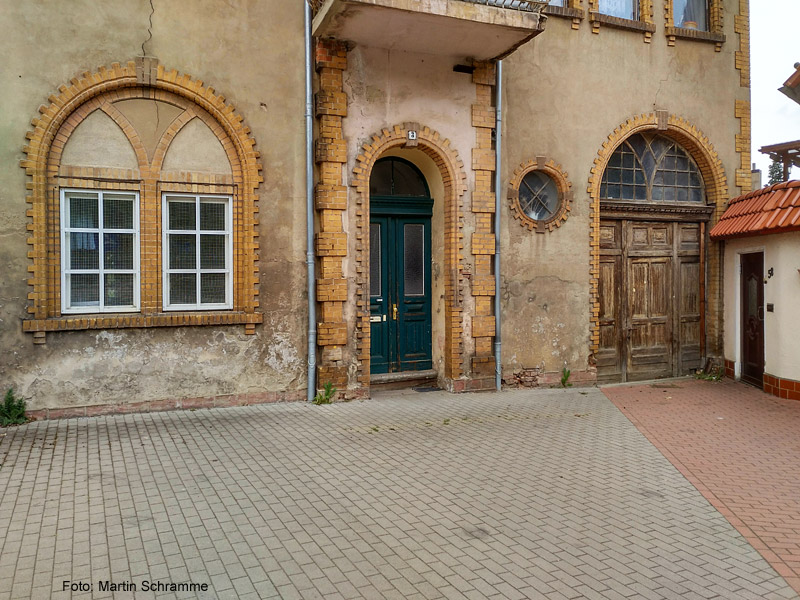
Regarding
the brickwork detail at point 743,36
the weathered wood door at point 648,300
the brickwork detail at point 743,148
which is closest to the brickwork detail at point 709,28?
the brickwork detail at point 743,36

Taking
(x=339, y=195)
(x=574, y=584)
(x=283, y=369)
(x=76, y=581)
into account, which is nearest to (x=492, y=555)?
(x=574, y=584)

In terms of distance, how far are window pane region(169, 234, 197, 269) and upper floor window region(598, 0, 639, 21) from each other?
8.01 m

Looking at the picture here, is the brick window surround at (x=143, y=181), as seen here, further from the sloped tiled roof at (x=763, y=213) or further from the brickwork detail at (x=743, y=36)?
the brickwork detail at (x=743, y=36)

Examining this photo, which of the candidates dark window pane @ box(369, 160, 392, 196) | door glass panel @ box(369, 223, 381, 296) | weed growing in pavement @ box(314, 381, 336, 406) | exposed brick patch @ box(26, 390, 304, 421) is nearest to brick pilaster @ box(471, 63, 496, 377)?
dark window pane @ box(369, 160, 392, 196)

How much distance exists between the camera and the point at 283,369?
8664 millimetres

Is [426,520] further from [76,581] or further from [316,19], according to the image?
[316,19]

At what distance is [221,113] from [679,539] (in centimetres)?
717

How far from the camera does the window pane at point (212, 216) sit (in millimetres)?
8344

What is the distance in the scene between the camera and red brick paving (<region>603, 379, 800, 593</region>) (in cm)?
485

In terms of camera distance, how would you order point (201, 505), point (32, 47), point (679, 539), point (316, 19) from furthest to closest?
1. point (316, 19)
2. point (32, 47)
3. point (201, 505)
4. point (679, 539)

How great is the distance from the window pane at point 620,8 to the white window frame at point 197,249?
738 centimetres

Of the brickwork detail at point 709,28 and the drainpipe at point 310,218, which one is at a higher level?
the brickwork detail at point 709,28

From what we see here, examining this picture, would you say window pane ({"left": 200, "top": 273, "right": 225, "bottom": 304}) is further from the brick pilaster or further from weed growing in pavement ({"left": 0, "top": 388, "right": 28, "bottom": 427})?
the brick pilaster

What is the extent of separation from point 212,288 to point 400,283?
9.75ft
